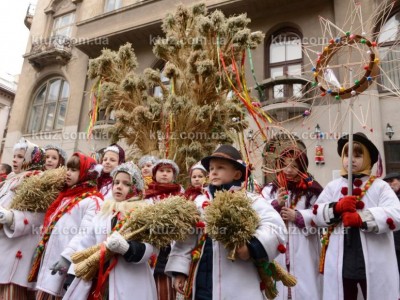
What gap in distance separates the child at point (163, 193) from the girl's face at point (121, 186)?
0.26m

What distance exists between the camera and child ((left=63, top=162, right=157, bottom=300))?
2107 mm

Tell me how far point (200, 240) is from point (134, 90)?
308 centimetres

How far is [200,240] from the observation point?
7.18 ft

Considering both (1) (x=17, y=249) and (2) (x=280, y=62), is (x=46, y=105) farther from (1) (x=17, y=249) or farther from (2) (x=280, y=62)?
(1) (x=17, y=249)

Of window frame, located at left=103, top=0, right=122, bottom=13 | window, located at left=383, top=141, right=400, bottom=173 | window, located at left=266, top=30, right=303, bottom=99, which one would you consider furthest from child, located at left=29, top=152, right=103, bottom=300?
window frame, located at left=103, top=0, right=122, bottom=13

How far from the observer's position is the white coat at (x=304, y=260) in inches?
111

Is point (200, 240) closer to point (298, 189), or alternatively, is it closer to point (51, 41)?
point (298, 189)

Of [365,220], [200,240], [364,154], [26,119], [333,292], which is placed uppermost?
[26,119]

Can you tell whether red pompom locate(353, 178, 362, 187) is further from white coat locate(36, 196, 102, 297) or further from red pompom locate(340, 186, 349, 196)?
white coat locate(36, 196, 102, 297)

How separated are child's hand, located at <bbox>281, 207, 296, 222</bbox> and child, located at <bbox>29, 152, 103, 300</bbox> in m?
1.65

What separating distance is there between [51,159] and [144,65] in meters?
8.28

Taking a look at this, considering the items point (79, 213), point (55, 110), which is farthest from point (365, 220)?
point (55, 110)

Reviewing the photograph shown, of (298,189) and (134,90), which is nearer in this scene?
(298,189)

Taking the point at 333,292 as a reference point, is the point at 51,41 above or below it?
above
